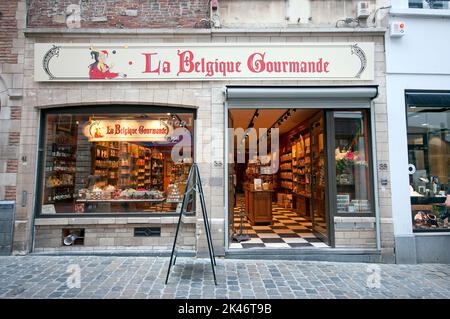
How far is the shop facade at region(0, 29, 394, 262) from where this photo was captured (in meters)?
6.09

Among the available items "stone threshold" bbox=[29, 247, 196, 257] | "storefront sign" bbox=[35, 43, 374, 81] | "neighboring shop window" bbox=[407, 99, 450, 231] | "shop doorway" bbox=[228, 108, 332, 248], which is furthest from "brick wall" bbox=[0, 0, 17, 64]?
"neighboring shop window" bbox=[407, 99, 450, 231]

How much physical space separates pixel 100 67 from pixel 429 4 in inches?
307

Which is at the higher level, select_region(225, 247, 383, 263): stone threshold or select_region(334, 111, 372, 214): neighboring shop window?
select_region(334, 111, 372, 214): neighboring shop window

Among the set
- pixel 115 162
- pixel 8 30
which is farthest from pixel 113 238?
pixel 8 30

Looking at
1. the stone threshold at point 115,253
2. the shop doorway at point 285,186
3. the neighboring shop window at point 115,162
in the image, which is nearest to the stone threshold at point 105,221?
the neighboring shop window at point 115,162

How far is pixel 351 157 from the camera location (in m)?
6.48

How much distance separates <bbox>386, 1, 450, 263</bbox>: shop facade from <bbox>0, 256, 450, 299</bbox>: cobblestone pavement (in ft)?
4.32

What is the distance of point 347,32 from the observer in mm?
6324

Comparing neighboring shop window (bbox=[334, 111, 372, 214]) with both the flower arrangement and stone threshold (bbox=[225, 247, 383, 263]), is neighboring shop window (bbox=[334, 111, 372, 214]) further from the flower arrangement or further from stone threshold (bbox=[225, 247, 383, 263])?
stone threshold (bbox=[225, 247, 383, 263])

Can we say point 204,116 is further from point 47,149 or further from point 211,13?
point 47,149

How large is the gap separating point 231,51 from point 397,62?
377 cm

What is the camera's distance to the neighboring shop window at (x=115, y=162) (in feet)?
21.6

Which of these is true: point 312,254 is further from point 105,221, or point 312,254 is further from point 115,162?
point 115,162

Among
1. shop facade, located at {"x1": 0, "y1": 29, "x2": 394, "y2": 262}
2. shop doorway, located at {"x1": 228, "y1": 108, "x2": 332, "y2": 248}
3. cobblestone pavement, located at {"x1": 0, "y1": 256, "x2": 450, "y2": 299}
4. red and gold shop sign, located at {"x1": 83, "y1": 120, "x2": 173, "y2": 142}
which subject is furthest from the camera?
shop doorway, located at {"x1": 228, "y1": 108, "x2": 332, "y2": 248}
